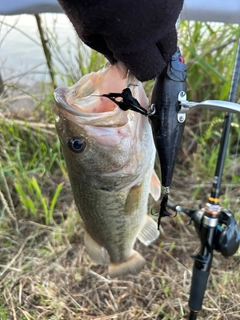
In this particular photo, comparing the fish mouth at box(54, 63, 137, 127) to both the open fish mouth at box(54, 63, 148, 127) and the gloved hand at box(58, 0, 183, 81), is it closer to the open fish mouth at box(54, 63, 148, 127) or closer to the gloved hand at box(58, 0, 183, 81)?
the open fish mouth at box(54, 63, 148, 127)

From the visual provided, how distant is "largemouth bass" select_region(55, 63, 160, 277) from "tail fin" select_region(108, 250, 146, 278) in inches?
11.7

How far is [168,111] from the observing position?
1.19 metres

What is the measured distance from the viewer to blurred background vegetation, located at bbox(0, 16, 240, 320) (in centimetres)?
252

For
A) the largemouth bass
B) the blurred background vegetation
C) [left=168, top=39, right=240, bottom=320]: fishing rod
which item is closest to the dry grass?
the blurred background vegetation

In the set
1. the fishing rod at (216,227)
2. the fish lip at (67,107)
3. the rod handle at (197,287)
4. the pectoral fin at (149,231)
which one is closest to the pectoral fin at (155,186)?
the fishing rod at (216,227)

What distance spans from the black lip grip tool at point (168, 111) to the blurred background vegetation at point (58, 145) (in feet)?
3.88

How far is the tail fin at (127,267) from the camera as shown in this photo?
2.02 m

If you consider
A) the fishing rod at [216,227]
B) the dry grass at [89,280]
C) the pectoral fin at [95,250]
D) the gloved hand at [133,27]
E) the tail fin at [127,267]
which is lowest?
the dry grass at [89,280]

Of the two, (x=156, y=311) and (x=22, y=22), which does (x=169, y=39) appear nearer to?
(x=156, y=311)

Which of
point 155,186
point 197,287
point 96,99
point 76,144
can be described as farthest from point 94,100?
point 197,287

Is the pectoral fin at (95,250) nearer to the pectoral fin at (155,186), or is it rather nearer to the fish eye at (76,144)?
the pectoral fin at (155,186)

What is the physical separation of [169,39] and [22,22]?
316cm

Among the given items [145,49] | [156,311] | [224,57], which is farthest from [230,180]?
[145,49]

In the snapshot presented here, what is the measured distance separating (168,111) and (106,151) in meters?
0.31
